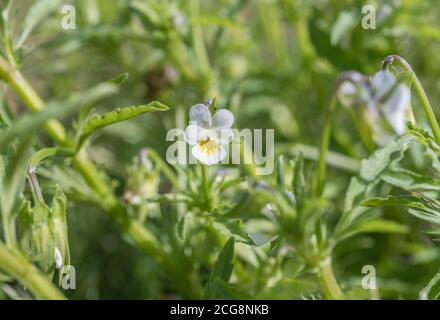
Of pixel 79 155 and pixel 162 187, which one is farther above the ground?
pixel 162 187

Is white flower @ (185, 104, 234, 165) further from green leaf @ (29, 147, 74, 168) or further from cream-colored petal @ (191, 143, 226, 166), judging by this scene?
green leaf @ (29, 147, 74, 168)

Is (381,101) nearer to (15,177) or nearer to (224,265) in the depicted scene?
(224,265)

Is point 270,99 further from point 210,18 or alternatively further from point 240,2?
point 210,18

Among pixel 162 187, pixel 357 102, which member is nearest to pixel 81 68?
pixel 162 187

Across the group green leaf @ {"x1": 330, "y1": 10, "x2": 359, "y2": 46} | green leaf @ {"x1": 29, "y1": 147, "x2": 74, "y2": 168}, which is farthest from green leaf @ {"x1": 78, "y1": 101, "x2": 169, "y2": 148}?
green leaf @ {"x1": 330, "y1": 10, "x2": 359, "y2": 46}

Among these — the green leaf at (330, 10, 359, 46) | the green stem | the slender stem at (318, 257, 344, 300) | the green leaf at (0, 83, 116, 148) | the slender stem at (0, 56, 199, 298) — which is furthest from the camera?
the green leaf at (330, 10, 359, 46)
